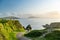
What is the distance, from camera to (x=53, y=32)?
6203 millimetres

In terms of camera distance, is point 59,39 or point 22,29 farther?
point 22,29

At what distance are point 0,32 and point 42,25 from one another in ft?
8.02

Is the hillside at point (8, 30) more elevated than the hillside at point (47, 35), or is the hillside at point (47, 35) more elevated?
the hillside at point (8, 30)

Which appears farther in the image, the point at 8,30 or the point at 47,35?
the point at 8,30

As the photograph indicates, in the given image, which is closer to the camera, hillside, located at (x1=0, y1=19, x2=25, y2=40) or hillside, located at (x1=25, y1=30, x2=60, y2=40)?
hillside, located at (x1=0, y1=19, x2=25, y2=40)

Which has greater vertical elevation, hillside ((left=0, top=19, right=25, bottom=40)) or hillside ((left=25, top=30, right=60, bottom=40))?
hillside ((left=0, top=19, right=25, bottom=40))

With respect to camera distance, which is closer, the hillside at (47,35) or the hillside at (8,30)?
the hillside at (8,30)

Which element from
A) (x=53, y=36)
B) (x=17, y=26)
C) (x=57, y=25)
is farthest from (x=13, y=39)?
(x=17, y=26)

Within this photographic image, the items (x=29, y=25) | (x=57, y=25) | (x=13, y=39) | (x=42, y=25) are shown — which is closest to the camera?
(x=13, y=39)

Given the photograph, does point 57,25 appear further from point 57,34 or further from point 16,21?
point 16,21

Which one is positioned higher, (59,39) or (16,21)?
(16,21)

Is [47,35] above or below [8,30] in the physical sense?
below

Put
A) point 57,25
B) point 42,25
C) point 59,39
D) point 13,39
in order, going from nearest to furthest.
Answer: point 59,39
point 13,39
point 57,25
point 42,25

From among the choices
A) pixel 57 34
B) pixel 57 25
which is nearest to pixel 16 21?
pixel 57 25
